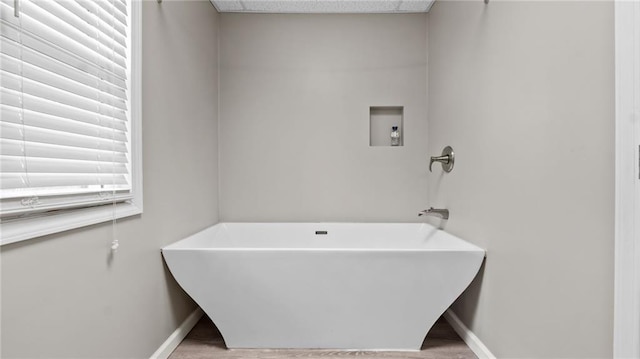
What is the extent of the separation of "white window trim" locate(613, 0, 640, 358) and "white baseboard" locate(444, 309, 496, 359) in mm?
780

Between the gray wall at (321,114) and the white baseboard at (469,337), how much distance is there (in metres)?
0.76

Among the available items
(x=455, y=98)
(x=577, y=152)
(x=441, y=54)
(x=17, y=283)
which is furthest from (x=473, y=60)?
(x=17, y=283)

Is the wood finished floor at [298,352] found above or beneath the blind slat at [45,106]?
beneath

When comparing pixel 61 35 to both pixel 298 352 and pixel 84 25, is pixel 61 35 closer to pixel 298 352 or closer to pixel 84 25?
pixel 84 25

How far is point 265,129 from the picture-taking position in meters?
2.54

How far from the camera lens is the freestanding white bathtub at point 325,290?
1588 millimetres

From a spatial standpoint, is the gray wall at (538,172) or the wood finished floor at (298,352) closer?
the gray wall at (538,172)

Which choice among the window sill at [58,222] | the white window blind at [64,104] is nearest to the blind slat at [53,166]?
the white window blind at [64,104]

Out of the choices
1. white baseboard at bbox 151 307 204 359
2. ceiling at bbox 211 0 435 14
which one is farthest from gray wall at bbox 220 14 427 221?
white baseboard at bbox 151 307 204 359

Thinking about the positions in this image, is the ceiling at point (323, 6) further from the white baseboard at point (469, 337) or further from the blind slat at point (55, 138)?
the white baseboard at point (469, 337)

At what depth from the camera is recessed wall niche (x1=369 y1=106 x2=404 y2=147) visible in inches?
101

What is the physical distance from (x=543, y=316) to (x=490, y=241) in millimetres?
413

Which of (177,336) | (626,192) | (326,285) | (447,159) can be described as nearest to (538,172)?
(626,192)

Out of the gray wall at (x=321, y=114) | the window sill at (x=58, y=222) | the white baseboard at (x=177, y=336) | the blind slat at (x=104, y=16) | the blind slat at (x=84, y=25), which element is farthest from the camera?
the gray wall at (x=321, y=114)
